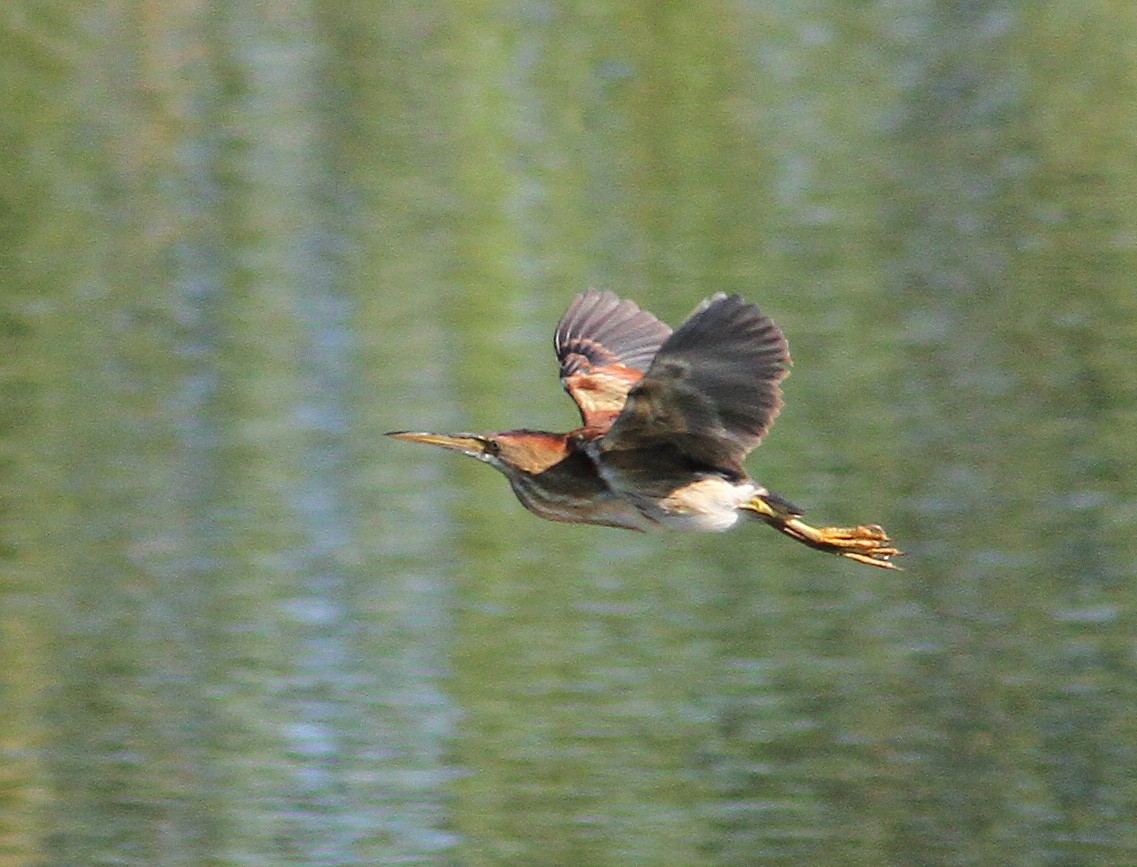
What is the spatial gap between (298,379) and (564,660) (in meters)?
3.11

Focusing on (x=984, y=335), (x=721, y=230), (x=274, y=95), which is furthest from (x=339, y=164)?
(x=984, y=335)

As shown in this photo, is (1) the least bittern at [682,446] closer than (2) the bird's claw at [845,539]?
Yes

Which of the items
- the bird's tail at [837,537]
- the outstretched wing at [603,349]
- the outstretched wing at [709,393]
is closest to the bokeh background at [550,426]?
the bird's tail at [837,537]

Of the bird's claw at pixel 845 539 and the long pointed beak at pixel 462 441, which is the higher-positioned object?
the long pointed beak at pixel 462 441

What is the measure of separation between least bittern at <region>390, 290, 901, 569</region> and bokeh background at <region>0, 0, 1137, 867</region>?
1600 millimetres

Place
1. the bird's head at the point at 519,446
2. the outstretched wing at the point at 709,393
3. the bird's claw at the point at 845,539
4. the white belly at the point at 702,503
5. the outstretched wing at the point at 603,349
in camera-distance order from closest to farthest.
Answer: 1. the outstretched wing at the point at 709,393
2. the white belly at the point at 702,503
3. the bird's head at the point at 519,446
4. the bird's claw at the point at 845,539
5. the outstretched wing at the point at 603,349

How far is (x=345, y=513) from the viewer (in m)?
8.55

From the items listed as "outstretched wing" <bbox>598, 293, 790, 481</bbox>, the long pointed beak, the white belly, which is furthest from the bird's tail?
the long pointed beak

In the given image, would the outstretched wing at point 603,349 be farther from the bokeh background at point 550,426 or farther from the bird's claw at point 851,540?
the bokeh background at point 550,426

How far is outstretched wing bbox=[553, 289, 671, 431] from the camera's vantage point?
18.0 ft

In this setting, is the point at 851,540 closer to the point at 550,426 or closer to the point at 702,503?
the point at 702,503

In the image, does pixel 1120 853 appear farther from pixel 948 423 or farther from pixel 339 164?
pixel 339 164

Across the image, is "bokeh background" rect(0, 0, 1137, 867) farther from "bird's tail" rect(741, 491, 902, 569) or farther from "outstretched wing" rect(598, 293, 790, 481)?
"outstretched wing" rect(598, 293, 790, 481)

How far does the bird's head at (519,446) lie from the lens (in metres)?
4.94
